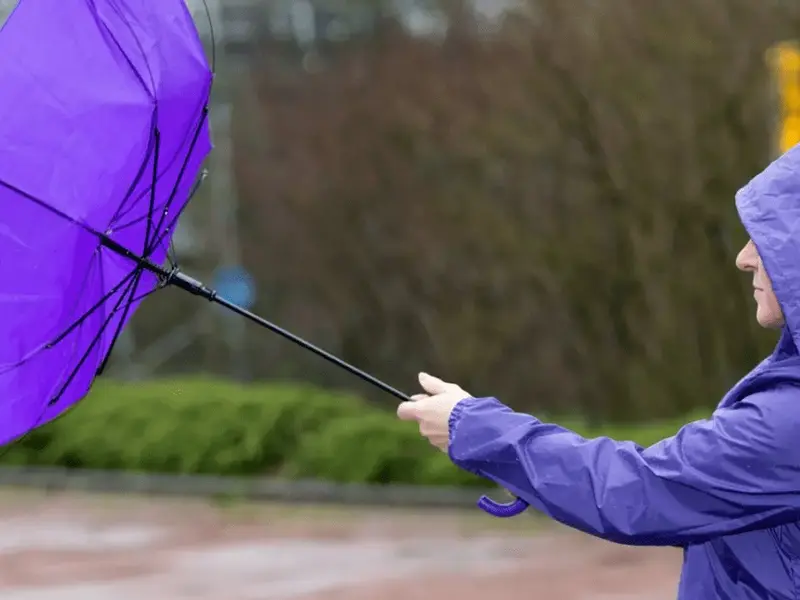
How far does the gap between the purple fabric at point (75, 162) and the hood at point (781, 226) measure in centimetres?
136

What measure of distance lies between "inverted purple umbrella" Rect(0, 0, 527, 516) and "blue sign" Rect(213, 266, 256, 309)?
576 inches

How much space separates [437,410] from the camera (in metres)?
2.29

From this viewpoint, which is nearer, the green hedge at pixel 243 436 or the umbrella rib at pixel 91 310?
the umbrella rib at pixel 91 310

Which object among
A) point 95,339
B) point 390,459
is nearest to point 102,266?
point 95,339

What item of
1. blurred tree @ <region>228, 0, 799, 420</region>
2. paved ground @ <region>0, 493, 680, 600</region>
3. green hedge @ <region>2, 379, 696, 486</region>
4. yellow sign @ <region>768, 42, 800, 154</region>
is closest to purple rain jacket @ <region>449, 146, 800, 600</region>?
paved ground @ <region>0, 493, 680, 600</region>

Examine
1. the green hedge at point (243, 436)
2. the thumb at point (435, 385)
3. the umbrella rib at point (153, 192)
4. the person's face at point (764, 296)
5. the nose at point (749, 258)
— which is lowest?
the green hedge at point (243, 436)

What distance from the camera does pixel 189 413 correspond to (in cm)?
1416

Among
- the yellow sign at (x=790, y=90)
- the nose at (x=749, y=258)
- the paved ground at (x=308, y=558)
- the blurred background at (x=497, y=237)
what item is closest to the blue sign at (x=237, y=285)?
the blurred background at (x=497, y=237)

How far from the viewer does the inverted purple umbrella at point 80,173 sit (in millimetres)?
2625

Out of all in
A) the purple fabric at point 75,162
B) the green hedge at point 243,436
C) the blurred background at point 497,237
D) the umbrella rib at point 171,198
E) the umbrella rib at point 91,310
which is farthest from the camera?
the blurred background at point 497,237

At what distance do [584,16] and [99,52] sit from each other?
1089 cm

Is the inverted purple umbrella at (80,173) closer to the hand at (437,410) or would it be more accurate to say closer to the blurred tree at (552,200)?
the hand at (437,410)

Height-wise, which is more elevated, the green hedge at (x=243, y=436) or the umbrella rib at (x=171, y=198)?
the umbrella rib at (x=171, y=198)

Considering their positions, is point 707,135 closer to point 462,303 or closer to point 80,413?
point 462,303
